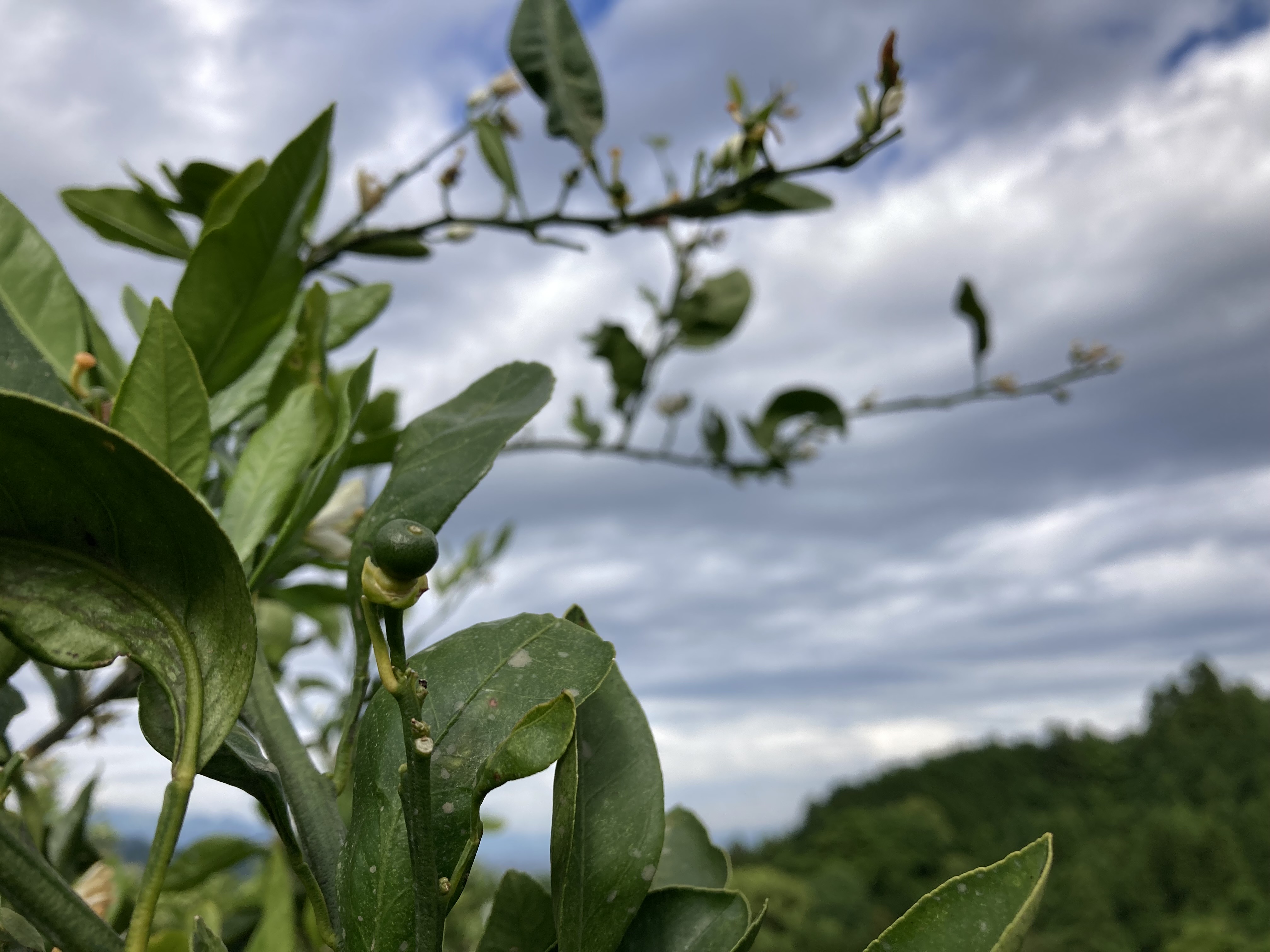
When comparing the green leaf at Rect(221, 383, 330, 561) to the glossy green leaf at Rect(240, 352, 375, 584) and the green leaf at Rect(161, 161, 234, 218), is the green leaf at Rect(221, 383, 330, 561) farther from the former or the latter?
the green leaf at Rect(161, 161, 234, 218)

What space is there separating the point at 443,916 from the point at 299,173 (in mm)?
444

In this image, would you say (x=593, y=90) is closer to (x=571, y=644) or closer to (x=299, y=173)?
(x=299, y=173)

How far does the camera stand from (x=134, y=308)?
28.8 inches

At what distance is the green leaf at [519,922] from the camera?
432 millimetres

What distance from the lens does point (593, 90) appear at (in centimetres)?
108

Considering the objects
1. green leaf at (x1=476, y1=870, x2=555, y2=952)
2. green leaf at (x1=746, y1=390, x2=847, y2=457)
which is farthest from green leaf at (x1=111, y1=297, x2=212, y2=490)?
green leaf at (x1=746, y1=390, x2=847, y2=457)

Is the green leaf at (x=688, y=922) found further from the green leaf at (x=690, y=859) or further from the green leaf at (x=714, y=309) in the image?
the green leaf at (x=714, y=309)

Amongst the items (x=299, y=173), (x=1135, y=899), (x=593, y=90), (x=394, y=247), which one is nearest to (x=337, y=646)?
(x=394, y=247)

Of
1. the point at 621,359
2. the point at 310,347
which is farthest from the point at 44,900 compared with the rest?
the point at 621,359

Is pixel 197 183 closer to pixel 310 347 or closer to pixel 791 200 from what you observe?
pixel 310 347

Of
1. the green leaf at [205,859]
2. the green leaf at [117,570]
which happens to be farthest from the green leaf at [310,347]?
the green leaf at [205,859]

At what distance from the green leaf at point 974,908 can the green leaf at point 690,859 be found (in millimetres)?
146

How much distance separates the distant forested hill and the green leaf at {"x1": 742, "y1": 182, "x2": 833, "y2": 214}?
20.1 metres

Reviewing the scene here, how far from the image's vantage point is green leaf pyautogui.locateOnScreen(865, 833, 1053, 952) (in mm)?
322
